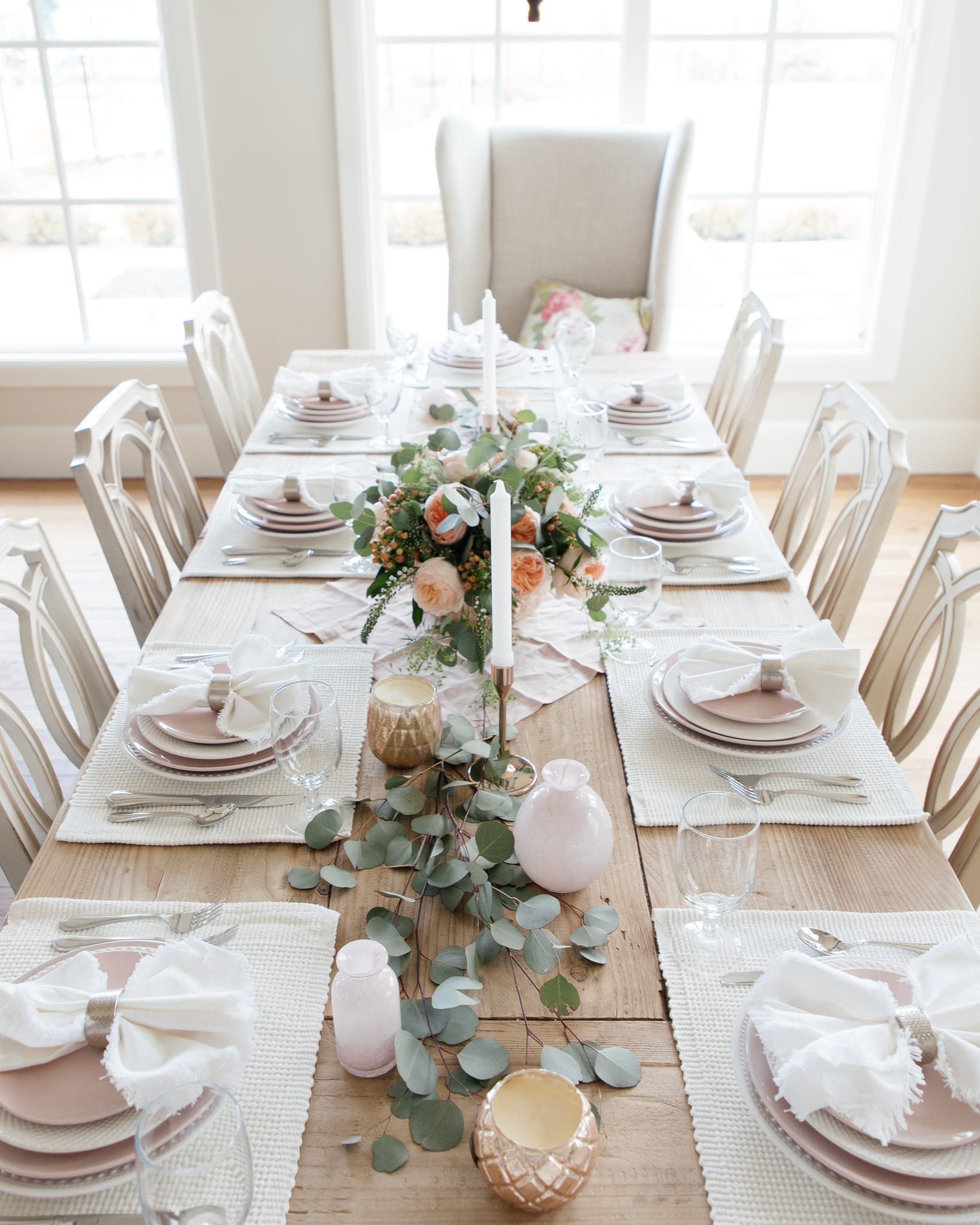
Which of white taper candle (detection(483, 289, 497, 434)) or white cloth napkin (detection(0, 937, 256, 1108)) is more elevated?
white taper candle (detection(483, 289, 497, 434))

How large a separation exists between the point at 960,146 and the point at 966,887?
297 centimetres

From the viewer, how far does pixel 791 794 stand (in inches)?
45.8

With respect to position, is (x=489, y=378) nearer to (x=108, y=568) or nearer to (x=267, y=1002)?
(x=267, y=1002)

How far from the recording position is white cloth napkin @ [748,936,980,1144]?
76cm

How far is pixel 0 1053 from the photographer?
802mm

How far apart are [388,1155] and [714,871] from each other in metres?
0.35

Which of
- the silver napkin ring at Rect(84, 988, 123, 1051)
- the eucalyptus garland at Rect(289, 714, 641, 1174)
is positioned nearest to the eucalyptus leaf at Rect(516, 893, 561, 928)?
the eucalyptus garland at Rect(289, 714, 641, 1174)

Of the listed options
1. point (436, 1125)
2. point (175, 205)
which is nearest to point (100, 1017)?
point (436, 1125)

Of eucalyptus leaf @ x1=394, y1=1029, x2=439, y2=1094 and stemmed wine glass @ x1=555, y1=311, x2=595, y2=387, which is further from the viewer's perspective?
stemmed wine glass @ x1=555, y1=311, x2=595, y2=387

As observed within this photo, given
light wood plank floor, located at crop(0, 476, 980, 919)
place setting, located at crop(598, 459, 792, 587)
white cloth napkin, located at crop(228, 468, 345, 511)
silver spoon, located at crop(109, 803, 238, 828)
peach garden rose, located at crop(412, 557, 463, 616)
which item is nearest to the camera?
silver spoon, located at crop(109, 803, 238, 828)

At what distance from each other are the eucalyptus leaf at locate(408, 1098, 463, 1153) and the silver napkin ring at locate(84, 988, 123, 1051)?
25cm

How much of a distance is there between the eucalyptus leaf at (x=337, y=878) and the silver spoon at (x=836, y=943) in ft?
1.37

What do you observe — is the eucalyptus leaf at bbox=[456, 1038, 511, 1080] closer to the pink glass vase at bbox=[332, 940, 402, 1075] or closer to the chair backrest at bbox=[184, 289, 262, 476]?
the pink glass vase at bbox=[332, 940, 402, 1075]

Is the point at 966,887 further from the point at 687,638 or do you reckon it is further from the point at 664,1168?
the point at 664,1168
